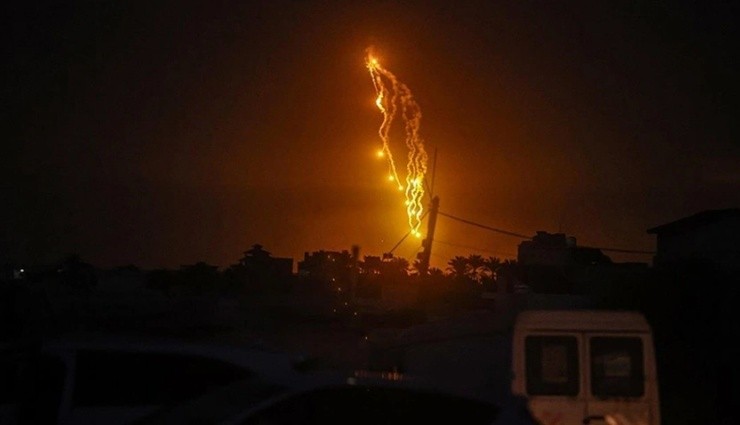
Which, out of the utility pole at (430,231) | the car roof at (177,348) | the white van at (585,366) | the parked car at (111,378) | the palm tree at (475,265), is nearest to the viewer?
the car roof at (177,348)

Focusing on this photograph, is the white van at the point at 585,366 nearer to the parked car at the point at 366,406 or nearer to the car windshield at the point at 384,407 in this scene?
the parked car at the point at 366,406

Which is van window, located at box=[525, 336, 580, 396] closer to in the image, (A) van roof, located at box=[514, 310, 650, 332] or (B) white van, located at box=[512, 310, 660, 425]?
(B) white van, located at box=[512, 310, 660, 425]

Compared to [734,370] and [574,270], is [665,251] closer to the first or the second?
[574,270]

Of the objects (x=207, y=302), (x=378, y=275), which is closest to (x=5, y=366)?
(x=207, y=302)

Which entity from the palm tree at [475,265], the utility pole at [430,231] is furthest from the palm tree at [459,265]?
the utility pole at [430,231]

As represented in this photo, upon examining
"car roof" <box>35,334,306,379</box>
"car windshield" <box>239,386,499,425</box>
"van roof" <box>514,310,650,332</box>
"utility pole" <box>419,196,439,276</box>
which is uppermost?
"utility pole" <box>419,196,439,276</box>

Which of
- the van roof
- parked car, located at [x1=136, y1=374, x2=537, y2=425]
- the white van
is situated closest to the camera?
parked car, located at [x1=136, y1=374, x2=537, y2=425]

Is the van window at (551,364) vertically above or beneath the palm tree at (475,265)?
beneath

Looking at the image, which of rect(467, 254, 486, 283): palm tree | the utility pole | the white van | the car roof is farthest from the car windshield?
rect(467, 254, 486, 283): palm tree
